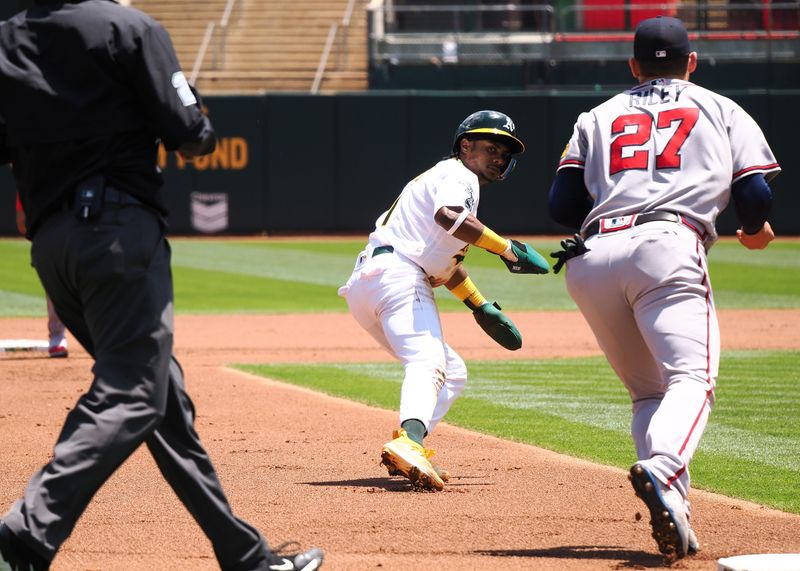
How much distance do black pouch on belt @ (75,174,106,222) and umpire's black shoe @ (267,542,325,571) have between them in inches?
46.9

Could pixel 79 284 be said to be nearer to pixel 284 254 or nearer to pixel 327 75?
pixel 284 254

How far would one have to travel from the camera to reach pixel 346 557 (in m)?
4.45

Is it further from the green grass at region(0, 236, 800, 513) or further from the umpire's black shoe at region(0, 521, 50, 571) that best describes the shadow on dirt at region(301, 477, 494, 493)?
the umpire's black shoe at region(0, 521, 50, 571)

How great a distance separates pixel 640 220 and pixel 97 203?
1933 millimetres

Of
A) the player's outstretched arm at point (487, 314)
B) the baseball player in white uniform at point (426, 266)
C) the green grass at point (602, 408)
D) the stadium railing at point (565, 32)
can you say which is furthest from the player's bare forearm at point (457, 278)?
the stadium railing at point (565, 32)

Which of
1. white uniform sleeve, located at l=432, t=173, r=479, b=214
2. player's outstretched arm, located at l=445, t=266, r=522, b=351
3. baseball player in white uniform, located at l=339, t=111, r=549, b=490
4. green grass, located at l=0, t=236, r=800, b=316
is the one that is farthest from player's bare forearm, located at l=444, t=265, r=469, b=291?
green grass, located at l=0, t=236, r=800, b=316

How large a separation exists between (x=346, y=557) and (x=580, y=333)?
896cm

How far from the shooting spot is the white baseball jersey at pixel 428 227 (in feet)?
19.3

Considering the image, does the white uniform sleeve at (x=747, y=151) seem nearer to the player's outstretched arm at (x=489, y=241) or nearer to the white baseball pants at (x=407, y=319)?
the player's outstretched arm at (x=489, y=241)

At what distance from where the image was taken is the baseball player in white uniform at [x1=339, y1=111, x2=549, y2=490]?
18.6 feet

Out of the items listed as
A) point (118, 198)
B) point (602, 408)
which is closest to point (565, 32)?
point (602, 408)

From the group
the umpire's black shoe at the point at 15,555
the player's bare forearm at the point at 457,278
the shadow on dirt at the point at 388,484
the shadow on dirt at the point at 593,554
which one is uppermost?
the umpire's black shoe at the point at 15,555

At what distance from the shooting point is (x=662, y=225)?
445cm

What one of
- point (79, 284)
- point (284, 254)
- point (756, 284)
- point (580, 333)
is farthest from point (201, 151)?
point (284, 254)
